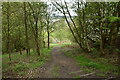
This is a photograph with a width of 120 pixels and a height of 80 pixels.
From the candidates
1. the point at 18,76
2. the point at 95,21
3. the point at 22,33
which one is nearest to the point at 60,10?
the point at 95,21

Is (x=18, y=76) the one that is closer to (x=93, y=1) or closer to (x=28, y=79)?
(x=28, y=79)

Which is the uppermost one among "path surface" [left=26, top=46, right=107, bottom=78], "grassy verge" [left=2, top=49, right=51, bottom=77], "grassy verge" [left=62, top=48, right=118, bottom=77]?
"grassy verge" [left=62, top=48, right=118, bottom=77]

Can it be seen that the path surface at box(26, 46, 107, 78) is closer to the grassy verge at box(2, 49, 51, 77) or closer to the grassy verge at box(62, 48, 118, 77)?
the grassy verge at box(62, 48, 118, 77)

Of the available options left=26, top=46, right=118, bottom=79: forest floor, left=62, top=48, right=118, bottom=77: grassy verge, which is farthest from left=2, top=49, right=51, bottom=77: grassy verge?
left=62, top=48, right=118, bottom=77: grassy verge

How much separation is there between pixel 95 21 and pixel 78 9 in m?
3.31

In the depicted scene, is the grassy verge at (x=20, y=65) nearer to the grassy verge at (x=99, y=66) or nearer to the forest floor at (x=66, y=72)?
the forest floor at (x=66, y=72)

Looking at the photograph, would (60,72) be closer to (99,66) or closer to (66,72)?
(66,72)

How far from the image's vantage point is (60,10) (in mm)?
15930

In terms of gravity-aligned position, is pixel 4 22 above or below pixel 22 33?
above

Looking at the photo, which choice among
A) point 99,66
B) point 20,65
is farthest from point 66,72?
point 20,65

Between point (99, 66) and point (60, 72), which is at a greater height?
point (99, 66)

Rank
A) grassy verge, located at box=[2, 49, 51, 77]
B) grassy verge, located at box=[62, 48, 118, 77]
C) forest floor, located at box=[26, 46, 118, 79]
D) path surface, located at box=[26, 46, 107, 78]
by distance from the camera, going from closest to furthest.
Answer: forest floor, located at box=[26, 46, 118, 79] < path surface, located at box=[26, 46, 107, 78] < grassy verge, located at box=[62, 48, 118, 77] < grassy verge, located at box=[2, 49, 51, 77]

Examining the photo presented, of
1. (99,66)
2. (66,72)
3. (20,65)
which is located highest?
(99,66)

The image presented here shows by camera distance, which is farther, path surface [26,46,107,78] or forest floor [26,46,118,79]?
path surface [26,46,107,78]
